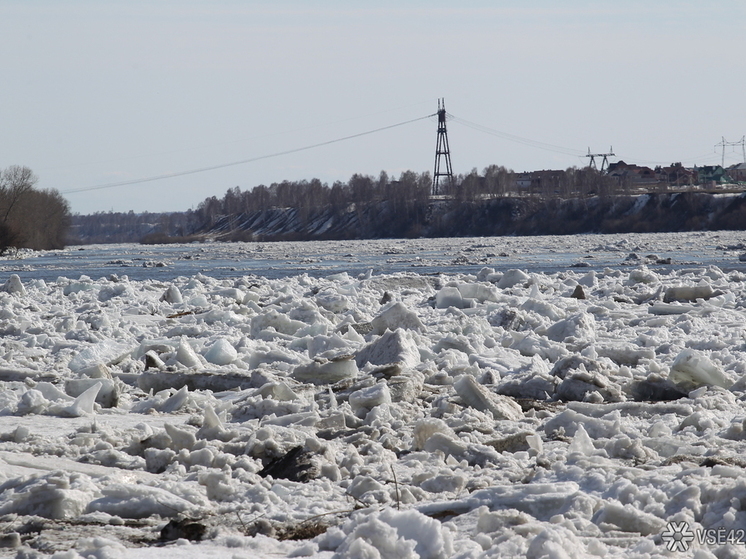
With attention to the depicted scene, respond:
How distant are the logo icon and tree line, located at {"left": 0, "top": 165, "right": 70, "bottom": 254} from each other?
4116 cm

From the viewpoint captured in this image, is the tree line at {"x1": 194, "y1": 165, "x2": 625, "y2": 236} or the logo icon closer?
the logo icon

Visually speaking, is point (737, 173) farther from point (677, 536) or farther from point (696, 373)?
point (677, 536)

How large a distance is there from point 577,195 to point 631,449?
223 feet

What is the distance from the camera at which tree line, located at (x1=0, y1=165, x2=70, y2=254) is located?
46.0 metres

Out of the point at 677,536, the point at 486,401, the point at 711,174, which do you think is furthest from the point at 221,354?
the point at 711,174

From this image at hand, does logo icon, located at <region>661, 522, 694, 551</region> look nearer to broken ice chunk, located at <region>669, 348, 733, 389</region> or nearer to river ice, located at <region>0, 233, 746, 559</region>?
river ice, located at <region>0, 233, 746, 559</region>

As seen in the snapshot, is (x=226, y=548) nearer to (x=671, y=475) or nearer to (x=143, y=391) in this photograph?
(x=671, y=475)

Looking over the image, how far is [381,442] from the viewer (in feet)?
11.3

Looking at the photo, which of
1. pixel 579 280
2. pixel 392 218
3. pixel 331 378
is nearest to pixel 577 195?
pixel 392 218

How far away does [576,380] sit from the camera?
4.44 meters

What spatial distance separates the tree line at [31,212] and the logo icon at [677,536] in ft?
135

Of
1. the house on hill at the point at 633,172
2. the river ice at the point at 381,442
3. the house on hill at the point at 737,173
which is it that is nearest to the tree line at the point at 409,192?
the house on hill at the point at 633,172

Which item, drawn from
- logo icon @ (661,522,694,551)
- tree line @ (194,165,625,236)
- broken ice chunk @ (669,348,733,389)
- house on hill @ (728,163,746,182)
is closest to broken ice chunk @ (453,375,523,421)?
broken ice chunk @ (669,348,733,389)

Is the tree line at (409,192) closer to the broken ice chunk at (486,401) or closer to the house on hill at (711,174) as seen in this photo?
the house on hill at (711,174)
